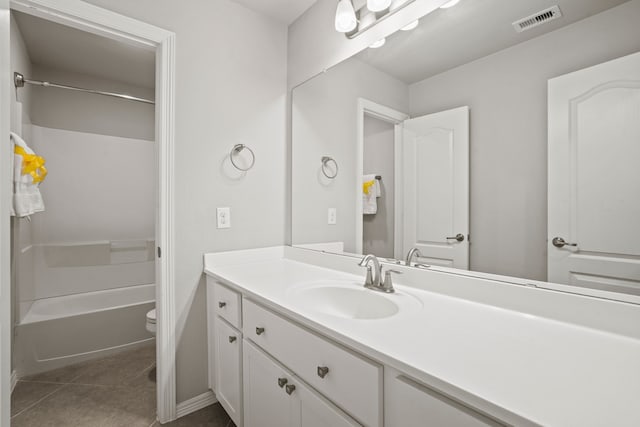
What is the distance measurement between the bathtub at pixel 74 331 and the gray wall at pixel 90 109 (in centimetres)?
162

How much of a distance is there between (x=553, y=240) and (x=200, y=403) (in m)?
1.90

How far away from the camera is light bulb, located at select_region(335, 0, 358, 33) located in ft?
4.90

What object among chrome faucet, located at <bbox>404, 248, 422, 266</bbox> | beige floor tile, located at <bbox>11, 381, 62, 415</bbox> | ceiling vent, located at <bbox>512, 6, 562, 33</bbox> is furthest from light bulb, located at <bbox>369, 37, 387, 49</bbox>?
beige floor tile, located at <bbox>11, 381, 62, 415</bbox>

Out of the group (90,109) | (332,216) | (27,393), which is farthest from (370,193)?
(90,109)

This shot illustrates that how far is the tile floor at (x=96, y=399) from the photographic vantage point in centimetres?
160

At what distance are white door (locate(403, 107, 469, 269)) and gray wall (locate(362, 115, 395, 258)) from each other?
3.4 inches

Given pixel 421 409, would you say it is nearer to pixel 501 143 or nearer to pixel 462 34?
pixel 501 143

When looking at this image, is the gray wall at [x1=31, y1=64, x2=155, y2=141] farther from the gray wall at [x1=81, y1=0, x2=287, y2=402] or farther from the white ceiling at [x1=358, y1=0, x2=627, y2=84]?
the white ceiling at [x1=358, y1=0, x2=627, y2=84]

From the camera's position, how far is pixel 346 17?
4.95 ft

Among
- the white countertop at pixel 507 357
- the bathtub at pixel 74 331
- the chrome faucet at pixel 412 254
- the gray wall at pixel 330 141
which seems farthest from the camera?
the bathtub at pixel 74 331

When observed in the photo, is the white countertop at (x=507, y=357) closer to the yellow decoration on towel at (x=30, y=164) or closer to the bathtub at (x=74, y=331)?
the yellow decoration on towel at (x=30, y=164)

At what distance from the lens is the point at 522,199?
3.18 ft

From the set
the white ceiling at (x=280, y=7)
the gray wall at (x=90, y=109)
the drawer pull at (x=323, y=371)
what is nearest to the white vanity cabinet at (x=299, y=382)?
the drawer pull at (x=323, y=371)

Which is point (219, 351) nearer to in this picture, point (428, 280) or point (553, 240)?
point (428, 280)
